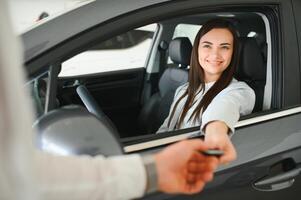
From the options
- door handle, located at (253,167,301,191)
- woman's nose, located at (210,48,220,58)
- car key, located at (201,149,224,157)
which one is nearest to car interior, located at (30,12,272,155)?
Result: woman's nose, located at (210,48,220,58)

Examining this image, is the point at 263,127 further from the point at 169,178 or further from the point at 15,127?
the point at 15,127

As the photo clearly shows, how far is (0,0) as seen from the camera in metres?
0.63

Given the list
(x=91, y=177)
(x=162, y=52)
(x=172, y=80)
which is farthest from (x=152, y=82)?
(x=91, y=177)

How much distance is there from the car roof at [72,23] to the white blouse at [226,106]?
1.44 feet

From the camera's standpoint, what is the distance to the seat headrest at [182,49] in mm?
2305

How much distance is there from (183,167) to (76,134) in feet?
0.89

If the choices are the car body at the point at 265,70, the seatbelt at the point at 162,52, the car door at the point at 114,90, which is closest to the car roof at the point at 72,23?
the car body at the point at 265,70

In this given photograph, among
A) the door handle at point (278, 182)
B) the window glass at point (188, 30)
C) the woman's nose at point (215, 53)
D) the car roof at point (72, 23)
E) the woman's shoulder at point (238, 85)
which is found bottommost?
the door handle at point (278, 182)

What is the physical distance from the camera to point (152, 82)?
2.81m

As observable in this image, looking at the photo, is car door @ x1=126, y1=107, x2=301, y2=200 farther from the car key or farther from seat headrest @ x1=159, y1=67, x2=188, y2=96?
seat headrest @ x1=159, y1=67, x2=188, y2=96

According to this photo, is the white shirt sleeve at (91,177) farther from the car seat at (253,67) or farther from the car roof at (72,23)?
the car seat at (253,67)

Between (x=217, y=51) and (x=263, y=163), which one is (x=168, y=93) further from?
(x=263, y=163)

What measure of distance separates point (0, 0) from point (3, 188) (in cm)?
26

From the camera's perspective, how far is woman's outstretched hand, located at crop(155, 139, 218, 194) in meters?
0.96
